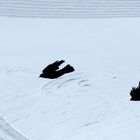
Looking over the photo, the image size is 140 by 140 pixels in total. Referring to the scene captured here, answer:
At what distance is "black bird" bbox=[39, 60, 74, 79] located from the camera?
5.75 meters

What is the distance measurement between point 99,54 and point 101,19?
1.61 m

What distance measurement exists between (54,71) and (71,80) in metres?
0.30

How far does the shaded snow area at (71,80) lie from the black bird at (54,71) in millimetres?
92

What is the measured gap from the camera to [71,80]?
5.66 metres

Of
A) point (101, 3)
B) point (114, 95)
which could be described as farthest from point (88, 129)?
point (101, 3)

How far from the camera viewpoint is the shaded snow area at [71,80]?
441cm

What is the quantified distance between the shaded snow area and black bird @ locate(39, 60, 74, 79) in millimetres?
92

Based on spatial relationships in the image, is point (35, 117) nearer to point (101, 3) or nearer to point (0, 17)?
point (0, 17)

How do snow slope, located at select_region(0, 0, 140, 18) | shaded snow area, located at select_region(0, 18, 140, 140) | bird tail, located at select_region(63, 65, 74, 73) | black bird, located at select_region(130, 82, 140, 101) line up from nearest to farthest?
shaded snow area, located at select_region(0, 18, 140, 140) < black bird, located at select_region(130, 82, 140, 101) < bird tail, located at select_region(63, 65, 74, 73) < snow slope, located at select_region(0, 0, 140, 18)

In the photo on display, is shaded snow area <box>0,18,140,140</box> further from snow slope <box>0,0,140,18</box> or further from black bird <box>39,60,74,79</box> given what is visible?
snow slope <box>0,0,140,18</box>

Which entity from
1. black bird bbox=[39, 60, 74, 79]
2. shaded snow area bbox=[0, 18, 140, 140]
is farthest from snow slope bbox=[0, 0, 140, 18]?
black bird bbox=[39, 60, 74, 79]

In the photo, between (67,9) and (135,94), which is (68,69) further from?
(67,9)

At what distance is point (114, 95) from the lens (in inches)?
204

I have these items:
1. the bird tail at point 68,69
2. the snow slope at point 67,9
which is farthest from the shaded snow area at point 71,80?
the snow slope at point 67,9
